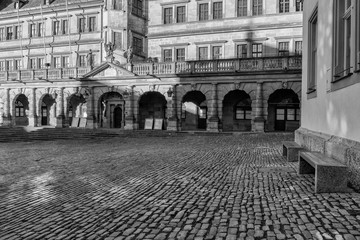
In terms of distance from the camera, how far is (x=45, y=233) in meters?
4.50

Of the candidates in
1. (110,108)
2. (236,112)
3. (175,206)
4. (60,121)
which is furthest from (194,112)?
(175,206)

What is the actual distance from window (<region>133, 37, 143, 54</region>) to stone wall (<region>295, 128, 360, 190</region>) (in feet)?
102

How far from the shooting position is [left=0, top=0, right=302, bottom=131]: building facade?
90.4ft

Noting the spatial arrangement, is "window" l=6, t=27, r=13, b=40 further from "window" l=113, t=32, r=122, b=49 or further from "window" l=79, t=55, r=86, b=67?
"window" l=113, t=32, r=122, b=49

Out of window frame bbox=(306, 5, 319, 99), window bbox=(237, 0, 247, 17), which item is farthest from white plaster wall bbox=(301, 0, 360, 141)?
window bbox=(237, 0, 247, 17)

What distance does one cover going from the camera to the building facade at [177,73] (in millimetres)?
27547

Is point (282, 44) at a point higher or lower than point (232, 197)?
higher

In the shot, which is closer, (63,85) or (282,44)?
(282,44)

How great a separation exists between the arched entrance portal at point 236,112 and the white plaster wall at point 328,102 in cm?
1935

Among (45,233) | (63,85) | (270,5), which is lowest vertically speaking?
(45,233)

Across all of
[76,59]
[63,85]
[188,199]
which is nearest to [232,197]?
[188,199]

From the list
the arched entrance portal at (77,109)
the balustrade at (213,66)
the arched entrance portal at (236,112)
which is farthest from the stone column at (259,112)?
the arched entrance portal at (77,109)

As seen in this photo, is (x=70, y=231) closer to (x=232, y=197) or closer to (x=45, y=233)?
(x=45, y=233)

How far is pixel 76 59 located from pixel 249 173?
37.5 metres
